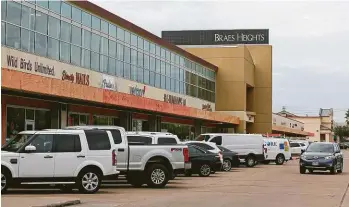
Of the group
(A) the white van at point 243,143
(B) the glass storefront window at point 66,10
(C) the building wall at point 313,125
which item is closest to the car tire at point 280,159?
(A) the white van at point 243,143

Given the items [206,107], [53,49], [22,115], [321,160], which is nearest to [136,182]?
[22,115]

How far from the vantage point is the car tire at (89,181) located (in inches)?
639

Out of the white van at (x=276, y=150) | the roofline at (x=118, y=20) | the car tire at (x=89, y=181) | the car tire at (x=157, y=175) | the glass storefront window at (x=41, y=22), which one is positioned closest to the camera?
the car tire at (x=89, y=181)

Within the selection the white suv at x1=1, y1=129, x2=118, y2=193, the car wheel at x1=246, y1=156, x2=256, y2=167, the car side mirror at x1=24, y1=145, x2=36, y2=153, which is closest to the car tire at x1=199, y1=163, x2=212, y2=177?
the white suv at x1=1, y1=129, x2=118, y2=193

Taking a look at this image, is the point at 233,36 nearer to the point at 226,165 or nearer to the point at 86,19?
the point at 86,19

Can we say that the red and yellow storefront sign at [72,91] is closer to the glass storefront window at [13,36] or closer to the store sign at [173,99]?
the glass storefront window at [13,36]

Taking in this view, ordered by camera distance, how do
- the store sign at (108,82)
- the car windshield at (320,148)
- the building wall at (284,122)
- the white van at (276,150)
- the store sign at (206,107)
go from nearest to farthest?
the car windshield at (320,148) < the store sign at (108,82) < the white van at (276,150) < the store sign at (206,107) < the building wall at (284,122)

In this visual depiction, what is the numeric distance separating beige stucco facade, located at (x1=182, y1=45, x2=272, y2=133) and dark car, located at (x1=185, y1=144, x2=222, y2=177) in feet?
135

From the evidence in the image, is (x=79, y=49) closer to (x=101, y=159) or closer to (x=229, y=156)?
(x=229, y=156)

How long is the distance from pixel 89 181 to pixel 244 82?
173ft

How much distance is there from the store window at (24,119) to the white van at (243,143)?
1053 cm

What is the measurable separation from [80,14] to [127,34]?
8.05 m

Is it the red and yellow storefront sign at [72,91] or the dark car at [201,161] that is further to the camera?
the dark car at [201,161]

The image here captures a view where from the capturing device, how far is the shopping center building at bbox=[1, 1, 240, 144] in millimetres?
25734
